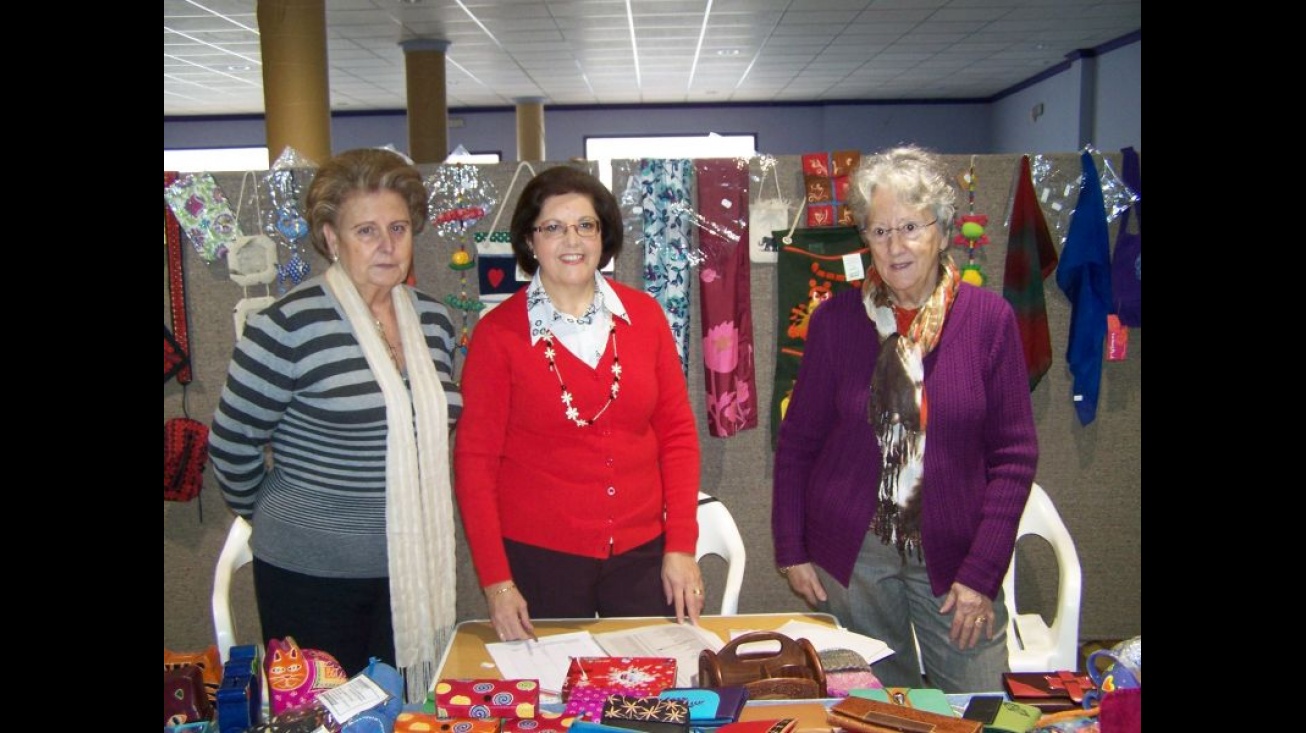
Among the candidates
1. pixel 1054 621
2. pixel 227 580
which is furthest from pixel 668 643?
pixel 1054 621

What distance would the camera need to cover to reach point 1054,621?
8.21 feet

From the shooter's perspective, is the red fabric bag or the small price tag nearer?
the red fabric bag

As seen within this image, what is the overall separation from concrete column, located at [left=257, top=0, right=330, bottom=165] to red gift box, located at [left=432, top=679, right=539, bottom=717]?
3.53 metres

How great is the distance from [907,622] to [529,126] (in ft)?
35.5

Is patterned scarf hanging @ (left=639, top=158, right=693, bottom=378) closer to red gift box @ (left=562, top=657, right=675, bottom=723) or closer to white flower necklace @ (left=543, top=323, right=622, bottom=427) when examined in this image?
white flower necklace @ (left=543, top=323, right=622, bottom=427)

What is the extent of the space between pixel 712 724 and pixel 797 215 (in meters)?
2.01

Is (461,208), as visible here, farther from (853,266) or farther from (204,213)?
(853,266)

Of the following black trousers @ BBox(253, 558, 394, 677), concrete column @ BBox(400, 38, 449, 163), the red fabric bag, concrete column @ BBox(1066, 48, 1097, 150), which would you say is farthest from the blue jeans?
concrete column @ BBox(1066, 48, 1097, 150)

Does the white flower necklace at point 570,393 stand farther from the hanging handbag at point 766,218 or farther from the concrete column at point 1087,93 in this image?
the concrete column at point 1087,93

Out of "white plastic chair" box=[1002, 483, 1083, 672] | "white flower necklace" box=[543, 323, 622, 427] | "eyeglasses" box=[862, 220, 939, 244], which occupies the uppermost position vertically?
"eyeglasses" box=[862, 220, 939, 244]

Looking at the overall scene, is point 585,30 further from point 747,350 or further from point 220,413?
A: point 220,413

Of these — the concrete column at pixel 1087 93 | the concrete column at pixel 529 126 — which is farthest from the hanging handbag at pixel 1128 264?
the concrete column at pixel 529 126

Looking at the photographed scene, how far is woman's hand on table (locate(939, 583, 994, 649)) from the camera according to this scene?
5.68ft

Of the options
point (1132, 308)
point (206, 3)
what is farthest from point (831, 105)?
point (1132, 308)
